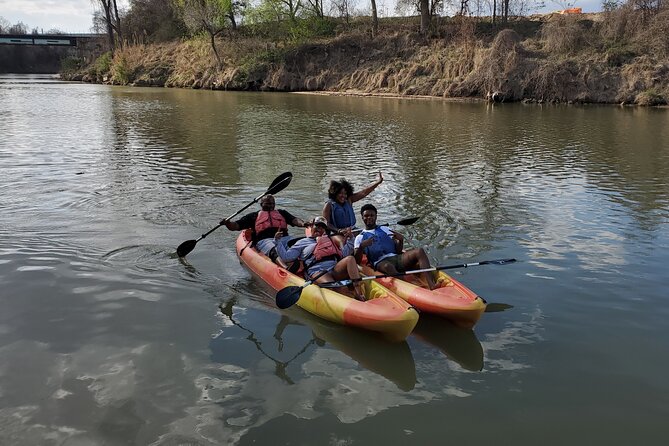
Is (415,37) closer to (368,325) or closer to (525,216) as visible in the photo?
(525,216)

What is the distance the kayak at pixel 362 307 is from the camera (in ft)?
16.8

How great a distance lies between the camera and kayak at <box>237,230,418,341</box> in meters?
5.12

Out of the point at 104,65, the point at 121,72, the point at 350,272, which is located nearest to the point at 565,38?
the point at 350,272

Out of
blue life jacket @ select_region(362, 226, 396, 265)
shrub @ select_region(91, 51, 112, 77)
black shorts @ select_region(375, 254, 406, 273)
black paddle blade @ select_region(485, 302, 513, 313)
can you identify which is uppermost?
shrub @ select_region(91, 51, 112, 77)

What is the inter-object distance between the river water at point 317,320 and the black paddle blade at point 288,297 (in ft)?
0.89

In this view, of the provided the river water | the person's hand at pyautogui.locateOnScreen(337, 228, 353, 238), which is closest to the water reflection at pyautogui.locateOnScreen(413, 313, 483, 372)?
the river water

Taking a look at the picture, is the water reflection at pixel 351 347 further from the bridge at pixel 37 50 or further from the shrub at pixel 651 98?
the bridge at pixel 37 50

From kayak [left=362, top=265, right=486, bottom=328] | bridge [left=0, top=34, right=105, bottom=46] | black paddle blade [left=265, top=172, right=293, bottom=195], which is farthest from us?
bridge [left=0, top=34, right=105, bottom=46]

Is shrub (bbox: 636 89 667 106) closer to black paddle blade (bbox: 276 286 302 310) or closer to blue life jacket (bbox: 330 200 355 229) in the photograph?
blue life jacket (bbox: 330 200 355 229)

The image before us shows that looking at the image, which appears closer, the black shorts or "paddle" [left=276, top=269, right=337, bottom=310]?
"paddle" [left=276, top=269, right=337, bottom=310]

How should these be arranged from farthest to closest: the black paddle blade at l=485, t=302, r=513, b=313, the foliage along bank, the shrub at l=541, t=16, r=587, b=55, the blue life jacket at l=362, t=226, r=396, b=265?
the shrub at l=541, t=16, r=587, b=55 < the foliage along bank < the blue life jacket at l=362, t=226, r=396, b=265 < the black paddle blade at l=485, t=302, r=513, b=313

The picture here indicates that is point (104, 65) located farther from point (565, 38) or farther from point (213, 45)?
point (565, 38)

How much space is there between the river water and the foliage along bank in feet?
55.5

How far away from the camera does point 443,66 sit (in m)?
34.4
